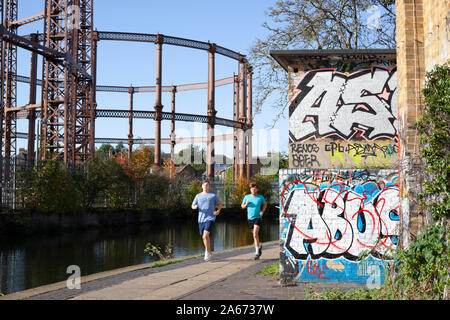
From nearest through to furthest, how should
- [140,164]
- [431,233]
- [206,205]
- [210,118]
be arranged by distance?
1. [431,233]
2. [206,205]
3. [140,164]
4. [210,118]

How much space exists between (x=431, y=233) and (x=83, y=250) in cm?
1305

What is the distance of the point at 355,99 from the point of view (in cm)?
762

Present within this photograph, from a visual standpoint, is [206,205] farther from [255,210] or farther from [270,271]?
[270,271]

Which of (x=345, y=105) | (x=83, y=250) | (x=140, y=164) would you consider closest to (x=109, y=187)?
(x=140, y=164)

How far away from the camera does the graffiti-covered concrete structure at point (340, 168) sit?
6934 millimetres

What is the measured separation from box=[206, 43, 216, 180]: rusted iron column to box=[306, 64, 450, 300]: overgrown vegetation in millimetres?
30003

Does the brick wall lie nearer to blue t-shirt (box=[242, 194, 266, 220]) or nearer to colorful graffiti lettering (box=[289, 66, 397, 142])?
colorful graffiti lettering (box=[289, 66, 397, 142])

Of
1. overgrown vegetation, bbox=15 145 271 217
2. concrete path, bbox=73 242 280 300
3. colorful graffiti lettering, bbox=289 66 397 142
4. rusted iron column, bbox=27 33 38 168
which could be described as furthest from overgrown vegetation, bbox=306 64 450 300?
rusted iron column, bbox=27 33 38 168

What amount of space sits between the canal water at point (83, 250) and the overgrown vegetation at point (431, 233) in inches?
288

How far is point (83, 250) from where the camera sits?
16.7 meters

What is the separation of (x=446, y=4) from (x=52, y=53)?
2185 centimetres

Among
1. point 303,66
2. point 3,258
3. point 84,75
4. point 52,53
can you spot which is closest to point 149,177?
point 84,75

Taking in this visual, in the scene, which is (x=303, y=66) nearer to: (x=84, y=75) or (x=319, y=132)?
(x=319, y=132)

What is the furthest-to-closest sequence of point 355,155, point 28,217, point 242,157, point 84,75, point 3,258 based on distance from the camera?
point 242,157
point 84,75
point 28,217
point 3,258
point 355,155
